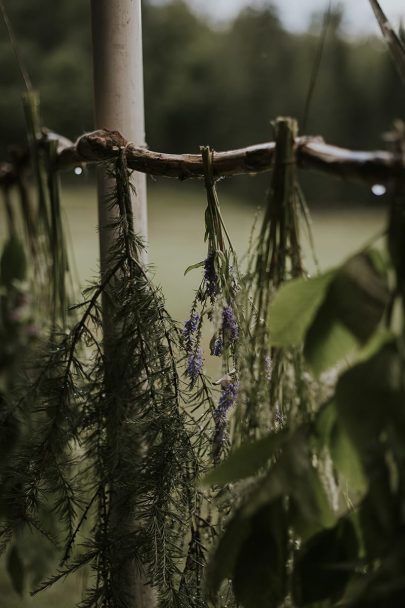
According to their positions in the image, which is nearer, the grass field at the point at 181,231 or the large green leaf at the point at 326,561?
the large green leaf at the point at 326,561

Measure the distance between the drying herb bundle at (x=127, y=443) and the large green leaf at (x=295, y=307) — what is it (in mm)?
177

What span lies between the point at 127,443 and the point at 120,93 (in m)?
0.25

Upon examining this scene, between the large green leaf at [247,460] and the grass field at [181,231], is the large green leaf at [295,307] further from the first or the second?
the grass field at [181,231]

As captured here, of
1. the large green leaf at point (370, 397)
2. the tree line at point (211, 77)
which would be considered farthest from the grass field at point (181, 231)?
the large green leaf at point (370, 397)

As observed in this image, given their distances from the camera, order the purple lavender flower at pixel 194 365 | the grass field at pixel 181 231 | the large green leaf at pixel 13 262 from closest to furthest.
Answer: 1. the purple lavender flower at pixel 194 365
2. the large green leaf at pixel 13 262
3. the grass field at pixel 181 231

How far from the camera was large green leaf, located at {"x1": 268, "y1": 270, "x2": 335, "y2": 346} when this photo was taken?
23 centimetres

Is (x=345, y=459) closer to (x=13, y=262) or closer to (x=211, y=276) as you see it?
(x=211, y=276)

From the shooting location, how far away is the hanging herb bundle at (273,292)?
0.92ft

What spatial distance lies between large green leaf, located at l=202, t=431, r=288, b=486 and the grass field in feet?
6.89

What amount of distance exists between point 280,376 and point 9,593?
2.37 ft

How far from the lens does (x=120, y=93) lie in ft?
1.55

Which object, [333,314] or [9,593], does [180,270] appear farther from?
[333,314]

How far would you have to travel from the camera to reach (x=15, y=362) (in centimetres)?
47

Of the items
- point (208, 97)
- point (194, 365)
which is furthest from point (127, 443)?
point (208, 97)
